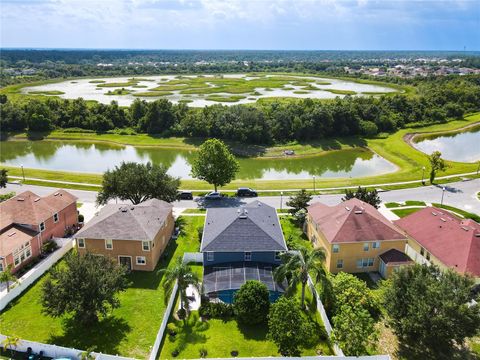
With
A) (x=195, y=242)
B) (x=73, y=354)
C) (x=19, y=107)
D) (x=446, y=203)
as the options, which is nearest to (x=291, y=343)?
(x=73, y=354)

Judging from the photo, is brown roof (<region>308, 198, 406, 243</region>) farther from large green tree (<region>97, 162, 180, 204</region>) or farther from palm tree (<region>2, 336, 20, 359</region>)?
palm tree (<region>2, 336, 20, 359</region>)

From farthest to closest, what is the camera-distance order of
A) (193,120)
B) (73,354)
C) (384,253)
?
(193,120), (384,253), (73,354)

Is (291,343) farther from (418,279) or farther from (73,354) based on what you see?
(73,354)

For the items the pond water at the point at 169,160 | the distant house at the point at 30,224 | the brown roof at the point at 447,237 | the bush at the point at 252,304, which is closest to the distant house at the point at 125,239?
the distant house at the point at 30,224

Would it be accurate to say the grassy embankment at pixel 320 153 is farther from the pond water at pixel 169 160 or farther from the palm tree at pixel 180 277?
the palm tree at pixel 180 277

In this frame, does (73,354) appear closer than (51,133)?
Yes

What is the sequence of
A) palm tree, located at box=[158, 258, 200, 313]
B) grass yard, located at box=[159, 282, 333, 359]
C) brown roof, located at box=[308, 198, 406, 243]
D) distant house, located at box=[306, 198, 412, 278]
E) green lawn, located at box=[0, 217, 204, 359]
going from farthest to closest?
brown roof, located at box=[308, 198, 406, 243]
distant house, located at box=[306, 198, 412, 278]
palm tree, located at box=[158, 258, 200, 313]
green lawn, located at box=[0, 217, 204, 359]
grass yard, located at box=[159, 282, 333, 359]

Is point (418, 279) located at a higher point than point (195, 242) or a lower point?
higher

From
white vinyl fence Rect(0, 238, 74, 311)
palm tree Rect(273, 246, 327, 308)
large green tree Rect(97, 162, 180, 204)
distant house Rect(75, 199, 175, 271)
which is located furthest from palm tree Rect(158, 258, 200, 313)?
large green tree Rect(97, 162, 180, 204)
